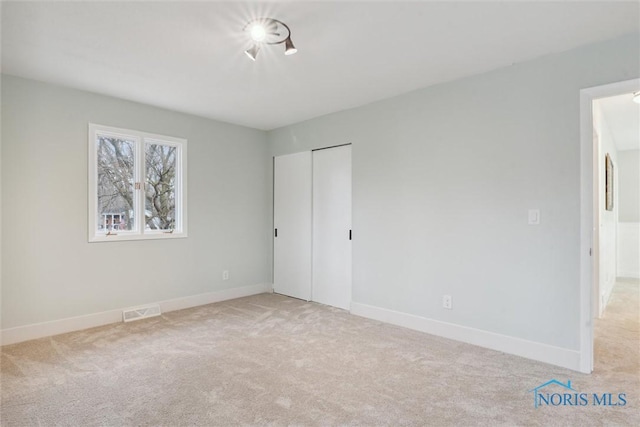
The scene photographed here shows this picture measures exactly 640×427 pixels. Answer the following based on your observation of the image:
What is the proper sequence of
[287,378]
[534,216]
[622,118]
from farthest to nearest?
A: [622,118] < [534,216] < [287,378]

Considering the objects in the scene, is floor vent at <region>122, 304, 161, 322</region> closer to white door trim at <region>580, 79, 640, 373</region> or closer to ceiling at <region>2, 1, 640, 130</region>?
ceiling at <region>2, 1, 640, 130</region>

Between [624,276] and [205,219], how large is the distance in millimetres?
7679

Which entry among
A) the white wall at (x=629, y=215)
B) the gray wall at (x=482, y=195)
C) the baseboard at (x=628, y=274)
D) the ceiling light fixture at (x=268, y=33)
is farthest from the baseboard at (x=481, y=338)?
the white wall at (x=629, y=215)

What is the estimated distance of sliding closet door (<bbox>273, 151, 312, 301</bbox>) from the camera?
4.82 m

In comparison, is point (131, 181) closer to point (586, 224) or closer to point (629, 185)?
point (586, 224)

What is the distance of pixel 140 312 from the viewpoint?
393 cm

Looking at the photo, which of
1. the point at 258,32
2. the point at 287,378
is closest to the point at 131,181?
the point at 258,32

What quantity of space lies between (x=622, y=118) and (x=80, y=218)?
6.62 meters

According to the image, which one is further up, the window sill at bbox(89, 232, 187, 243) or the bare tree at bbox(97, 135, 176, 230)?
the bare tree at bbox(97, 135, 176, 230)

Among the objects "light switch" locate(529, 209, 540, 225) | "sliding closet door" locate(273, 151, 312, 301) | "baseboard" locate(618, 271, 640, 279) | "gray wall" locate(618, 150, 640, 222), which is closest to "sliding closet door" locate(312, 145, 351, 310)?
"sliding closet door" locate(273, 151, 312, 301)

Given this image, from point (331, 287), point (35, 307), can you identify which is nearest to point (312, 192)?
point (331, 287)

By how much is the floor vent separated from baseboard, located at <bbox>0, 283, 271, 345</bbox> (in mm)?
52

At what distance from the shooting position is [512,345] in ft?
9.56

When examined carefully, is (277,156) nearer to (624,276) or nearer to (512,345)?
(512,345)
